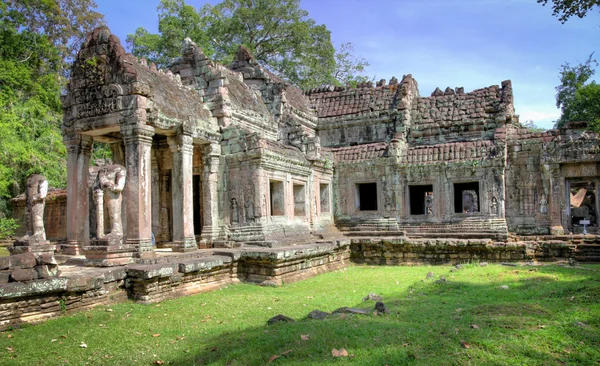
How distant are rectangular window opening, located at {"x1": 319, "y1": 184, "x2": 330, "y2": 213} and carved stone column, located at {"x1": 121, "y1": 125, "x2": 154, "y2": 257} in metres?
8.16

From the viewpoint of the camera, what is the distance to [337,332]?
5.97 m

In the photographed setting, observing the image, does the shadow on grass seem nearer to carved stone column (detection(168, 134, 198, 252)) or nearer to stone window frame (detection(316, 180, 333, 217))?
carved stone column (detection(168, 134, 198, 252))

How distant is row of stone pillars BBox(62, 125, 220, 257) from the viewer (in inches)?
415

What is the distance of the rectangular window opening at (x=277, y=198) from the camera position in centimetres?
1417

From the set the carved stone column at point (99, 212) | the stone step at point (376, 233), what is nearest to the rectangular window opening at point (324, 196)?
the stone step at point (376, 233)

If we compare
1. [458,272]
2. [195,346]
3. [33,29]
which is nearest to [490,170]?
[458,272]

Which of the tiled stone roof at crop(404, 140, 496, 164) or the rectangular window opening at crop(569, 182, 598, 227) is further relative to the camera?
the rectangular window opening at crop(569, 182, 598, 227)

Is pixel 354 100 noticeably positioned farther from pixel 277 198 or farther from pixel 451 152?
pixel 277 198

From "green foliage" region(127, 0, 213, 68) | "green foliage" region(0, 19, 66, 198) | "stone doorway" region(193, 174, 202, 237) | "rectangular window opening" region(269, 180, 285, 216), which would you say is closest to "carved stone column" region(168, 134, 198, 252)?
"stone doorway" region(193, 174, 202, 237)

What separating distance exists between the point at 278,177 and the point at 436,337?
29.0 feet

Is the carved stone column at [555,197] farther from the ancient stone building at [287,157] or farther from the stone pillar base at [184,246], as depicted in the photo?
the stone pillar base at [184,246]

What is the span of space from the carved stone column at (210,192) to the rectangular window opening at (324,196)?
535 centimetres

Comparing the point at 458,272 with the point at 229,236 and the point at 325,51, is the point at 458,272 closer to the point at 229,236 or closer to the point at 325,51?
the point at 229,236

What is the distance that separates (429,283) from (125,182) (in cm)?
737
